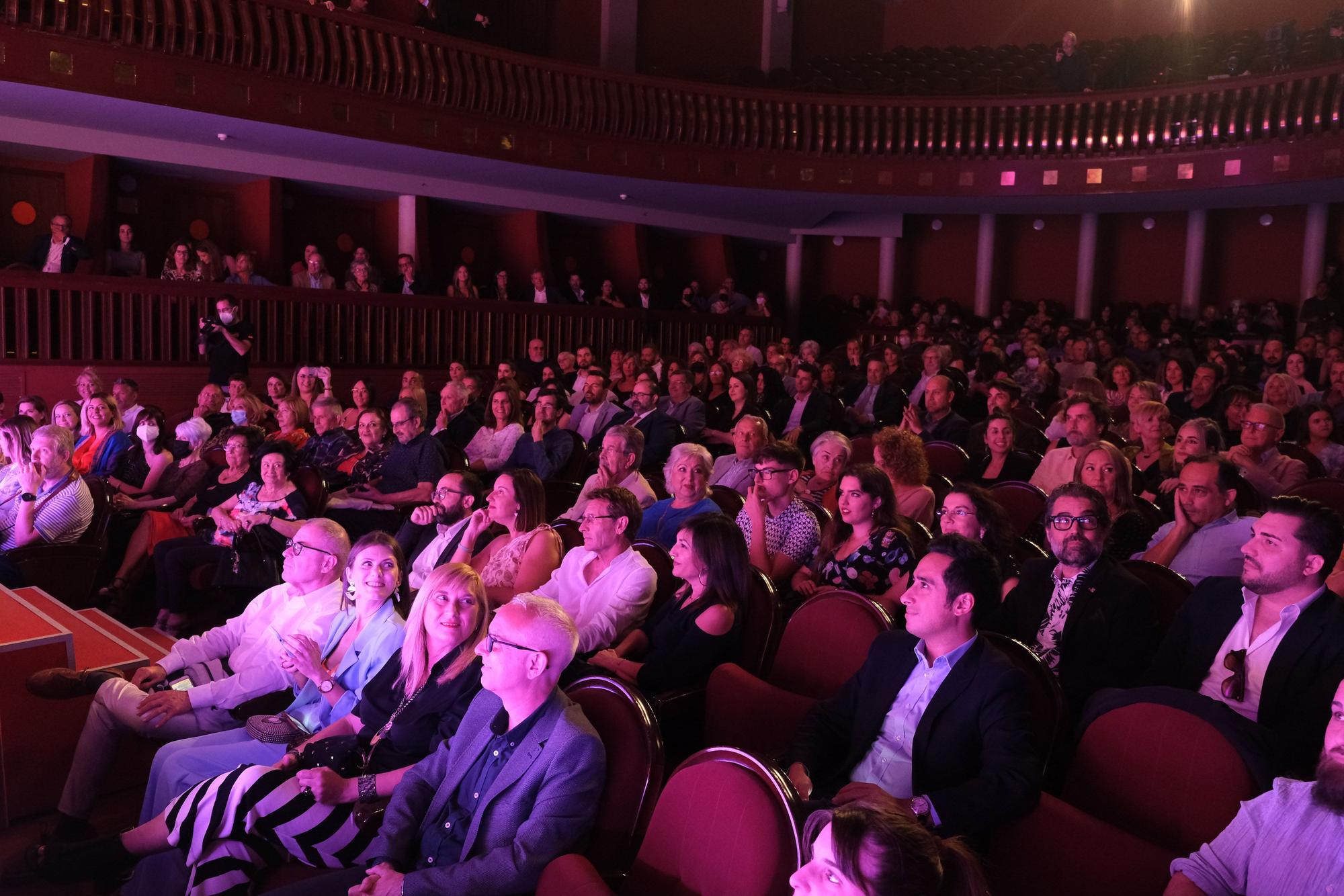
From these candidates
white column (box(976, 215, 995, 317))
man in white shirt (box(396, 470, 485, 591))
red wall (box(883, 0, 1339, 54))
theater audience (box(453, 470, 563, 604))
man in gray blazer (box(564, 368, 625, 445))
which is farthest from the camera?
white column (box(976, 215, 995, 317))

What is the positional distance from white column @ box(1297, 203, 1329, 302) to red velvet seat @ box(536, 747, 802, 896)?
1257 cm

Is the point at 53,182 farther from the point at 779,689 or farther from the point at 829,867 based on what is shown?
the point at 829,867

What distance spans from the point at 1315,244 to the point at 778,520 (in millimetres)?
11174

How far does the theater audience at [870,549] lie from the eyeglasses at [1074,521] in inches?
21.6

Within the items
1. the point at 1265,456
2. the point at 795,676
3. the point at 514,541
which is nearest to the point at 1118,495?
the point at 1265,456

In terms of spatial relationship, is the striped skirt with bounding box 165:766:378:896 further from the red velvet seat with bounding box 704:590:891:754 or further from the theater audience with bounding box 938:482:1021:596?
the theater audience with bounding box 938:482:1021:596

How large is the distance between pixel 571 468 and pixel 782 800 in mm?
4044

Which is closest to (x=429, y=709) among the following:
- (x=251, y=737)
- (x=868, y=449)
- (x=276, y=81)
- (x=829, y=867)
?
(x=251, y=737)

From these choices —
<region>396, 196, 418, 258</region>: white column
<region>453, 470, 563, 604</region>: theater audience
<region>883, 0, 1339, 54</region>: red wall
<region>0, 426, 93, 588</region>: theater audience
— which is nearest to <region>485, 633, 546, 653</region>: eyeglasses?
<region>453, 470, 563, 604</region>: theater audience

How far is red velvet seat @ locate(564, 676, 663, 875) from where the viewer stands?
6.63ft

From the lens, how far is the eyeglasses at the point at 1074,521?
2.69 m

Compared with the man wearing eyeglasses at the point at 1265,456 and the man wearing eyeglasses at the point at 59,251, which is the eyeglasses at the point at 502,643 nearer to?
the man wearing eyeglasses at the point at 1265,456

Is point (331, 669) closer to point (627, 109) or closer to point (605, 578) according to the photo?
point (605, 578)

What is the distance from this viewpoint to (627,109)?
35.6ft
